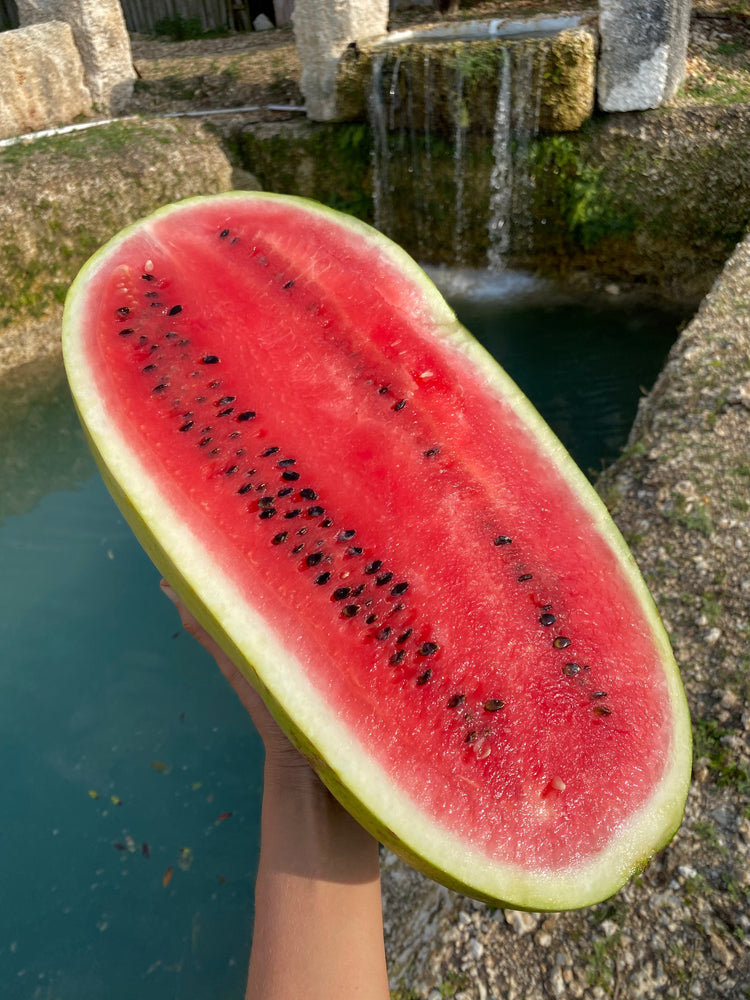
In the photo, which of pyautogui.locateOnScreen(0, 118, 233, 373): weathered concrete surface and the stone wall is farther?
the stone wall

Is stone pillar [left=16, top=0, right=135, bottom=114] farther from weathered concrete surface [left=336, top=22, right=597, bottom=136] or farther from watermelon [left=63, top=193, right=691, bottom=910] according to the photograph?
watermelon [left=63, top=193, right=691, bottom=910]

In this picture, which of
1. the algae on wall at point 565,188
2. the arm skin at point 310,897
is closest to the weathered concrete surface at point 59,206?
the algae on wall at point 565,188

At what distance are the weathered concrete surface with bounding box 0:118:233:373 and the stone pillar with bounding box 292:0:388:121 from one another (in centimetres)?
102

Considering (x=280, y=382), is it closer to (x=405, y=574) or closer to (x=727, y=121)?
(x=405, y=574)

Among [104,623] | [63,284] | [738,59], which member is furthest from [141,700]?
[738,59]

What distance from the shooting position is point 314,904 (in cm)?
125

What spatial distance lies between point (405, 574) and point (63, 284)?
4.33 m

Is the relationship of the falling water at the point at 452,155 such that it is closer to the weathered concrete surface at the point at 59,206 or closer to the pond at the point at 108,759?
the weathered concrete surface at the point at 59,206

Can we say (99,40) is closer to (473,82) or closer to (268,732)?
(473,82)

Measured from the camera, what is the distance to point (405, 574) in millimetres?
1430

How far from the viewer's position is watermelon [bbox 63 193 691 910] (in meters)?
1.25

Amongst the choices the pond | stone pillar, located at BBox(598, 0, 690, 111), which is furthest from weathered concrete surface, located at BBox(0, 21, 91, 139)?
stone pillar, located at BBox(598, 0, 690, 111)

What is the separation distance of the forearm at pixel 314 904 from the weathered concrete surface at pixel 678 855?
0.36m

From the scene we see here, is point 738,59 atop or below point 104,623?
atop
